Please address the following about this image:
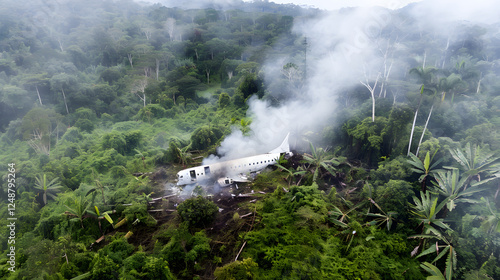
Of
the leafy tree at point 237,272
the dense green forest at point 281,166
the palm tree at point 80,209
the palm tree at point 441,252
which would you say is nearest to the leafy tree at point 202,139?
the dense green forest at point 281,166

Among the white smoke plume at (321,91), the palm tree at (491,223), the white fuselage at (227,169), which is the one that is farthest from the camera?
the white smoke plume at (321,91)

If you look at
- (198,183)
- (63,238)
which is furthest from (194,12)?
(63,238)

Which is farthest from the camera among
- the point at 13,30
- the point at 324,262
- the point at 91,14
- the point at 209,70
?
the point at 91,14

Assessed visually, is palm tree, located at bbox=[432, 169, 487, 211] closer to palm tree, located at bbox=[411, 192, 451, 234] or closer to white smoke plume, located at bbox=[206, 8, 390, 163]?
palm tree, located at bbox=[411, 192, 451, 234]

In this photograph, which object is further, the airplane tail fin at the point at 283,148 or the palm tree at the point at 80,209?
the airplane tail fin at the point at 283,148

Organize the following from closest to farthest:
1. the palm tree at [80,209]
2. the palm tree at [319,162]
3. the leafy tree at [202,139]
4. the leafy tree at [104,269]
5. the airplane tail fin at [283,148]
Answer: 1. the leafy tree at [104,269]
2. the palm tree at [80,209]
3. the palm tree at [319,162]
4. the airplane tail fin at [283,148]
5. the leafy tree at [202,139]

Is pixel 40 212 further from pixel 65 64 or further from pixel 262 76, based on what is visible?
pixel 65 64

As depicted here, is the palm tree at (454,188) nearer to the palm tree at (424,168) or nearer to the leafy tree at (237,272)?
the palm tree at (424,168)
